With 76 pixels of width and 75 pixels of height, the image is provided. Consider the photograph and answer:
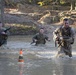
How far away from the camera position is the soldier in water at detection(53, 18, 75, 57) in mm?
16178

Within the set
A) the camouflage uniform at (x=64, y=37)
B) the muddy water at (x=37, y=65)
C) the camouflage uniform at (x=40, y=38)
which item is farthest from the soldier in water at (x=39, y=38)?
the camouflage uniform at (x=64, y=37)

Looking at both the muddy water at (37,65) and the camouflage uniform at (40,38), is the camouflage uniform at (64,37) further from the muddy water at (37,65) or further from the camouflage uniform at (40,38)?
the camouflage uniform at (40,38)

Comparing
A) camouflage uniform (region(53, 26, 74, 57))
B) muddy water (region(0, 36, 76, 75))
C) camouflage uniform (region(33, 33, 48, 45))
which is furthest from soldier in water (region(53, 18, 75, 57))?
camouflage uniform (region(33, 33, 48, 45))

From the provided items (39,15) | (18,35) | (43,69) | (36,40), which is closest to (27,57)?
(43,69)

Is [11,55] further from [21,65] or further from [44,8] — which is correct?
[44,8]

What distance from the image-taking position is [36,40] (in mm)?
22641

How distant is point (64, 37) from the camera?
1645 centimetres

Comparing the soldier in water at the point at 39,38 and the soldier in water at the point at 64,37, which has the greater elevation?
the soldier in water at the point at 64,37

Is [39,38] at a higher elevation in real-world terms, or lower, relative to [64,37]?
lower

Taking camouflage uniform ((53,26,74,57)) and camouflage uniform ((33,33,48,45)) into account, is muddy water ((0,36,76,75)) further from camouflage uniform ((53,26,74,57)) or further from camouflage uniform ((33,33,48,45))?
camouflage uniform ((33,33,48,45))

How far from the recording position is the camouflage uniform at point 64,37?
1623cm

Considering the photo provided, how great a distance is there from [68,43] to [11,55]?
2.94 metres

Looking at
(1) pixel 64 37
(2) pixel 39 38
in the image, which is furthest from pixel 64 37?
(2) pixel 39 38

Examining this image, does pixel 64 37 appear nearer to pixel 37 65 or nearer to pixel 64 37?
pixel 64 37
